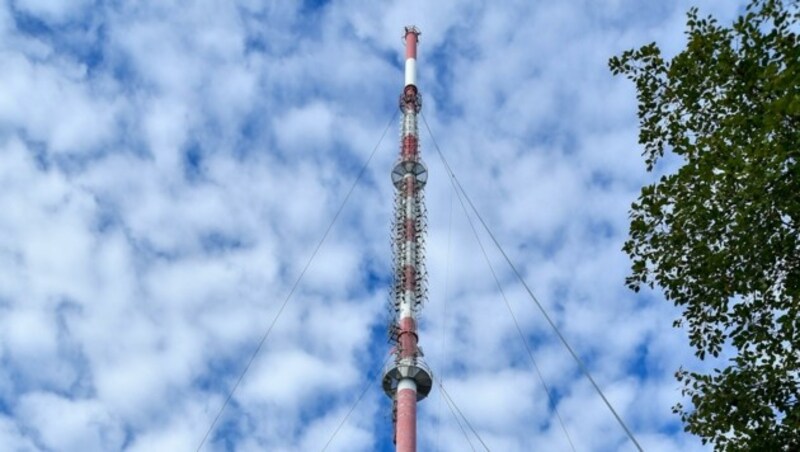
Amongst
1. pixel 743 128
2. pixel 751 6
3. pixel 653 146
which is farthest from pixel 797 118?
pixel 653 146

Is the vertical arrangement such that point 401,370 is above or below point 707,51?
above

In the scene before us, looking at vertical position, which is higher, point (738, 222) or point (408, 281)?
point (408, 281)

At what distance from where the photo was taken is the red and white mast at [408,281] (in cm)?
3219

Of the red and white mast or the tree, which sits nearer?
the tree

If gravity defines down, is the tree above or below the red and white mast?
below

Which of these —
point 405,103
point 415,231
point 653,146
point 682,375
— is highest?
point 405,103

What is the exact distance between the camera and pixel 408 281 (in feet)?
115

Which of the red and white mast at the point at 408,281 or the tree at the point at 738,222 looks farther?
the red and white mast at the point at 408,281

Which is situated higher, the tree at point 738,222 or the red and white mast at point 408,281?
the red and white mast at point 408,281

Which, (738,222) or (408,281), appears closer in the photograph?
(738,222)

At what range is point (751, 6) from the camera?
12.3 meters

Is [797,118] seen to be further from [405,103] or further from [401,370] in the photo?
[405,103]

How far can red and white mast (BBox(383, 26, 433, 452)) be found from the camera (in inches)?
1267

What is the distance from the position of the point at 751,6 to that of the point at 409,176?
2619 cm
